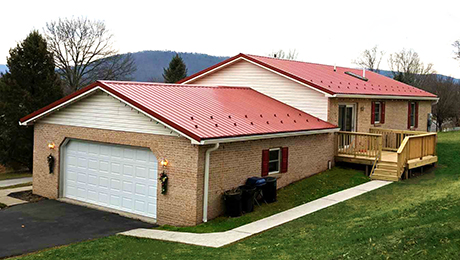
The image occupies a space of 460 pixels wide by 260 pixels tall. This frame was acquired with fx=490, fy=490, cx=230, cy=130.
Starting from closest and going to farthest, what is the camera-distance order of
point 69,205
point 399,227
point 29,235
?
point 399,227
point 29,235
point 69,205

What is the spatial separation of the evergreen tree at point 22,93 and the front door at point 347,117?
56.4 feet

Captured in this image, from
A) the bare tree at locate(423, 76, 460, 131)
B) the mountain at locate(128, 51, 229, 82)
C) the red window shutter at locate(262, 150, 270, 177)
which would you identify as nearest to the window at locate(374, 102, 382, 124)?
the red window shutter at locate(262, 150, 270, 177)

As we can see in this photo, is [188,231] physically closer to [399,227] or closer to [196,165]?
[196,165]

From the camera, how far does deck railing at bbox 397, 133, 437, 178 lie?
20.6 meters

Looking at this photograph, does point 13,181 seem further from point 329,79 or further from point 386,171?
point 386,171

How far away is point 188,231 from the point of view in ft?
48.0

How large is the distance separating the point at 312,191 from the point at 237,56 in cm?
889

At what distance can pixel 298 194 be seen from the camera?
61.3 feet

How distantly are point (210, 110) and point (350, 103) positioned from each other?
905 cm

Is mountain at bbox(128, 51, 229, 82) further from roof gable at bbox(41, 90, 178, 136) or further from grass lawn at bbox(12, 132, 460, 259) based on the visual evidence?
grass lawn at bbox(12, 132, 460, 259)

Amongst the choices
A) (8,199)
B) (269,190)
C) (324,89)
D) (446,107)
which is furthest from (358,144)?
Result: (446,107)

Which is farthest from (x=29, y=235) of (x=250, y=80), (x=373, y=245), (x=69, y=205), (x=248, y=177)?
(x=250, y=80)

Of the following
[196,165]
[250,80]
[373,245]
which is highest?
[250,80]

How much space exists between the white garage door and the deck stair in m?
9.91
